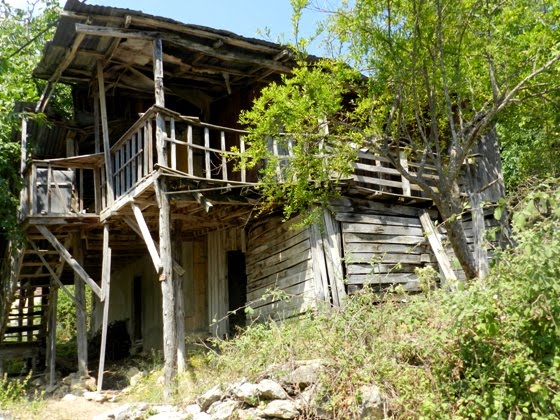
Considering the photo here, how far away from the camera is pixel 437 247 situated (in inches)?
471

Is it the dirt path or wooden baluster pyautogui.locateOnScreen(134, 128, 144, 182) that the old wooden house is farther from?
the dirt path

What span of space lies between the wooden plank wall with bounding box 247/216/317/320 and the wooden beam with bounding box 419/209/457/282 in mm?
2585

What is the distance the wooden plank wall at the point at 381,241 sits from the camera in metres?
11.0

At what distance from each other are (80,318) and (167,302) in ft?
14.1

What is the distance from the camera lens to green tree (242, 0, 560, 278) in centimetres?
823

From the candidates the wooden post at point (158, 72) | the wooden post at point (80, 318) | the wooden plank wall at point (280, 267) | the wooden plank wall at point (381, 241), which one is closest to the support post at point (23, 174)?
the wooden post at point (80, 318)

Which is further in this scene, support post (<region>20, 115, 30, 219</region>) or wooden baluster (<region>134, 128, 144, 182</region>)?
support post (<region>20, 115, 30, 219</region>)

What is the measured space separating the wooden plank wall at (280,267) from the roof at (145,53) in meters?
3.25

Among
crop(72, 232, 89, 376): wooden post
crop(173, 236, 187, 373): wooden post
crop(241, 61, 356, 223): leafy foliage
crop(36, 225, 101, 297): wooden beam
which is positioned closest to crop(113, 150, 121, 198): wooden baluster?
crop(173, 236, 187, 373): wooden post

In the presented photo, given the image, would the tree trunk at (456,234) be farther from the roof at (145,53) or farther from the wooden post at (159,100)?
the roof at (145,53)

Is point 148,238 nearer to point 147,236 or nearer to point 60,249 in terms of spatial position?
point 147,236

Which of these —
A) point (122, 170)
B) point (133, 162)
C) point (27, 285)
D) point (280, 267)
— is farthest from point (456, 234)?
point (27, 285)

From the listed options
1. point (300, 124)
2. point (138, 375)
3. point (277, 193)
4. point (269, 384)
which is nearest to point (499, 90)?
point (300, 124)

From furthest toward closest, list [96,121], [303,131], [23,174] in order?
1. [23,174]
2. [96,121]
3. [303,131]
